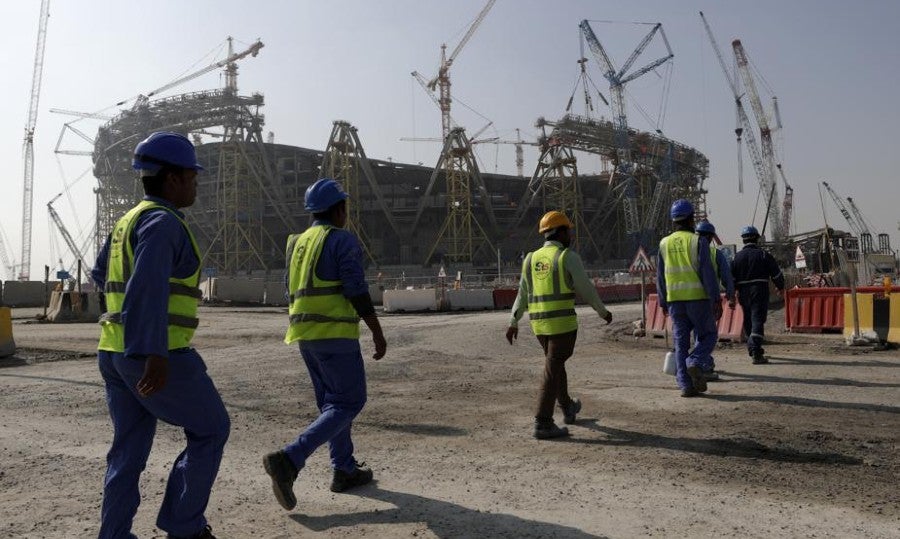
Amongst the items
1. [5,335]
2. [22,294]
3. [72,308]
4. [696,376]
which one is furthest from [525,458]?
[22,294]

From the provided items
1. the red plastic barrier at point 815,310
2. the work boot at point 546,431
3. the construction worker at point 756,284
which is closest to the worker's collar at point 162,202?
the work boot at point 546,431

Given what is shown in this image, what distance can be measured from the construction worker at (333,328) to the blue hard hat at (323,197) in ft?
0.05

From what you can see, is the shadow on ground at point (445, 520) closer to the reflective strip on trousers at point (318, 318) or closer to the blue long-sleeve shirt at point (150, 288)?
the reflective strip on trousers at point (318, 318)

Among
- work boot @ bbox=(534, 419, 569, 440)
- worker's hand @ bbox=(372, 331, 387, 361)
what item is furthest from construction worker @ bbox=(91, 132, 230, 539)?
work boot @ bbox=(534, 419, 569, 440)

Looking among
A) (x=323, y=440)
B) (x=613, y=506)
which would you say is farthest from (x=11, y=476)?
(x=613, y=506)

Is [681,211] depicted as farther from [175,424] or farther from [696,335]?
[175,424]

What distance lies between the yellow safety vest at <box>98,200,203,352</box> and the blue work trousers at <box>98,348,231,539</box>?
6 centimetres

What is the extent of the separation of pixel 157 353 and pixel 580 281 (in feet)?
10.7

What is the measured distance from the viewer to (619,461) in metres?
4.14

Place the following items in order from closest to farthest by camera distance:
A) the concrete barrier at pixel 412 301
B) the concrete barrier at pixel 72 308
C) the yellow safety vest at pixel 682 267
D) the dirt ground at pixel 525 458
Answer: the dirt ground at pixel 525 458 < the yellow safety vest at pixel 682 267 < the concrete barrier at pixel 72 308 < the concrete barrier at pixel 412 301

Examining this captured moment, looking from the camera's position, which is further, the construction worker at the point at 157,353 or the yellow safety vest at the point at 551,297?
the yellow safety vest at the point at 551,297

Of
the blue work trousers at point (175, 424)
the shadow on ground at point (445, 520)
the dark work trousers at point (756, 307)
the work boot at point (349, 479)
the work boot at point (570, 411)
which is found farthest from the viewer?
the dark work trousers at point (756, 307)

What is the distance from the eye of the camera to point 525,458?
14.1 ft

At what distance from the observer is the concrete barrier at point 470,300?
85.9 ft
